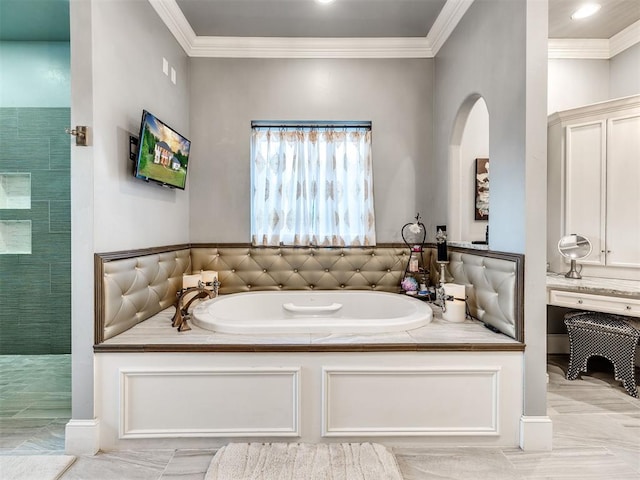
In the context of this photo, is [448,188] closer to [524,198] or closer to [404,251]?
[404,251]

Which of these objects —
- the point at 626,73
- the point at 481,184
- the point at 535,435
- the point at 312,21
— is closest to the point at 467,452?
the point at 535,435

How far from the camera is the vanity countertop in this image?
7.57 feet

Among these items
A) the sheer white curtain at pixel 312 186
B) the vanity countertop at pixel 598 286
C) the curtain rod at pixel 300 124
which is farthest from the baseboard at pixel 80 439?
the vanity countertop at pixel 598 286

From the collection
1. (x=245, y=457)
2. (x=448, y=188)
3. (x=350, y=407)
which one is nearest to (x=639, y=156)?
(x=448, y=188)

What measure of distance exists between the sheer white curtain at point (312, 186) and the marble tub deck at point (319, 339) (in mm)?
1249

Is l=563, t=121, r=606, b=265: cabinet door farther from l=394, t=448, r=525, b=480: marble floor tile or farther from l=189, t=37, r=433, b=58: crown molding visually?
l=394, t=448, r=525, b=480: marble floor tile

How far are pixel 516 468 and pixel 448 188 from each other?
1.90 meters

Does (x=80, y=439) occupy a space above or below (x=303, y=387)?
below

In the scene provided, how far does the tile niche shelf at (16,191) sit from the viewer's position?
2.95m

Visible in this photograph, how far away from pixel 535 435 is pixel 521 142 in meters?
1.56

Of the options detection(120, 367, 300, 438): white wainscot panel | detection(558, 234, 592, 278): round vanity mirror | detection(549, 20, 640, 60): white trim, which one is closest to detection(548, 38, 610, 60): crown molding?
detection(549, 20, 640, 60): white trim

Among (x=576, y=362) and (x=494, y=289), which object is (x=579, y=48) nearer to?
(x=494, y=289)

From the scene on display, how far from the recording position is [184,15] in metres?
2.64

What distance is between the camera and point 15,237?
2.98 metres
